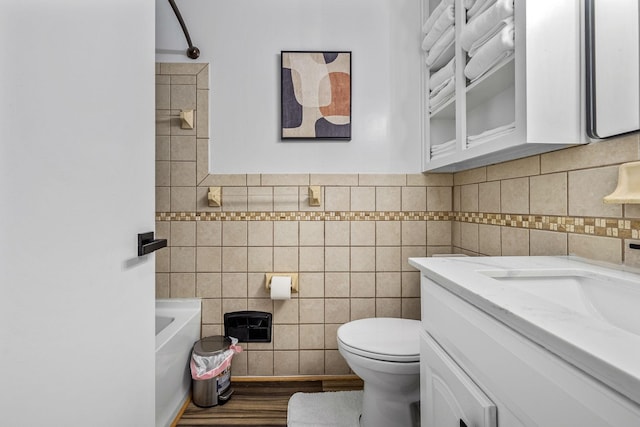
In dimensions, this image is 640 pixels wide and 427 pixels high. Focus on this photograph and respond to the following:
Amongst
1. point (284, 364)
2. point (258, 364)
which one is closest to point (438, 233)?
point (284, 364)

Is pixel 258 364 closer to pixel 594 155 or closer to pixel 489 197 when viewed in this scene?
pixel 489 197

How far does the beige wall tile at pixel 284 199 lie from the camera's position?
1813mm

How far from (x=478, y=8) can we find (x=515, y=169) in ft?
2.12

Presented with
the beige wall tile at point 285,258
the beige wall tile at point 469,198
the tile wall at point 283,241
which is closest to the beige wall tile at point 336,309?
the tile wall at point 283,241

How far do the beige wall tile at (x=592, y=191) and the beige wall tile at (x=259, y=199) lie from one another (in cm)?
137

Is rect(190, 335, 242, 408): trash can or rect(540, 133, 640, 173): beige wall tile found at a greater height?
rect(540, 133, 640, 173): beige wall tile

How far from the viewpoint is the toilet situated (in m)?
1.18

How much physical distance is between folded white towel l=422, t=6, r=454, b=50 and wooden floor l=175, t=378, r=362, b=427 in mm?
1894

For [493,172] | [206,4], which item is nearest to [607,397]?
[493,172]

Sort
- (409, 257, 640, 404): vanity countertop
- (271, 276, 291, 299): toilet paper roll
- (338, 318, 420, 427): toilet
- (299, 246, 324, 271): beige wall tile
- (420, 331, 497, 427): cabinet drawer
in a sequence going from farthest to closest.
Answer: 1. (299, 246, 324, 271): beige wall tile
2. (271, 276, 291, 299): toilet paper roll
3. (338, 318, 420, 427): toilet
4. (420, 331, 497, 427): cabinet drawer
5. (409, 257, 640, 404): vanity countertop

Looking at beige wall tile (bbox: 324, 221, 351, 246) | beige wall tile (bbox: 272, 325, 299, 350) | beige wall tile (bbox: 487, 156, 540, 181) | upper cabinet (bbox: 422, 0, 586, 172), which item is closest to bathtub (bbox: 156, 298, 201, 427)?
beige wall tile (bbox: 272, 325, 299, 350)

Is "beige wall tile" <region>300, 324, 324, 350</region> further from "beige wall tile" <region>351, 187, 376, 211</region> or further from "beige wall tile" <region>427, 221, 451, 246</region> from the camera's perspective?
"beige wall tile" <region>427, 221, 451, 246</region>

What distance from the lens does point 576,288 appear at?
816 millimetres

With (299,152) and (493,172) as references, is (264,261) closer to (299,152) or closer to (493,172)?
(299,152)
